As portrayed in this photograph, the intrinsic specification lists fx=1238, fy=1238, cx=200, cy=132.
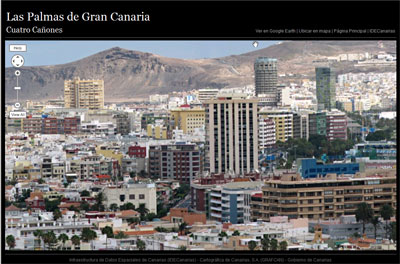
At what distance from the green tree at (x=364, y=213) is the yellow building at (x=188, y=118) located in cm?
1639

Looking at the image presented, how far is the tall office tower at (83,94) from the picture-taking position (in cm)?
3578

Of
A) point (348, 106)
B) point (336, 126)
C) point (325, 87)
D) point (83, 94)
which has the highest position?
point (325, 87)

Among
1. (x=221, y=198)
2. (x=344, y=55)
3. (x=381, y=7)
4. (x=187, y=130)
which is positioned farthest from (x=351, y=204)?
(x=344, y=55)

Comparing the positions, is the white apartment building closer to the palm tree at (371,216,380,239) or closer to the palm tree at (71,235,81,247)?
the palm tree at (371,216,380,239)

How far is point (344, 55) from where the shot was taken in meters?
39.0

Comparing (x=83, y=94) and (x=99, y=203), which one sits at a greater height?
(x=83, y=94)

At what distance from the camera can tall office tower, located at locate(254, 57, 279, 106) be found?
114ft

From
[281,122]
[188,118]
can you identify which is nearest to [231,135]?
[281,122]

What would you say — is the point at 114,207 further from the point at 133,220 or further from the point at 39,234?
the point at 39,234

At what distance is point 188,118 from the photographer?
30266 mm

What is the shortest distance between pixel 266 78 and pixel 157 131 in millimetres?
7417

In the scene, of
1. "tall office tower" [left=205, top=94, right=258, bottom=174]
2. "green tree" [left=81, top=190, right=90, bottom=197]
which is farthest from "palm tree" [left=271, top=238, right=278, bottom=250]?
"tall office tower" [left=205, top=94, right=258, bottom=174]

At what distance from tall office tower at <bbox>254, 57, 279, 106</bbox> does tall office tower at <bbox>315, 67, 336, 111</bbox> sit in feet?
4.05

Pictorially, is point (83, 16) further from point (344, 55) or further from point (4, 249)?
point (344, 55)
